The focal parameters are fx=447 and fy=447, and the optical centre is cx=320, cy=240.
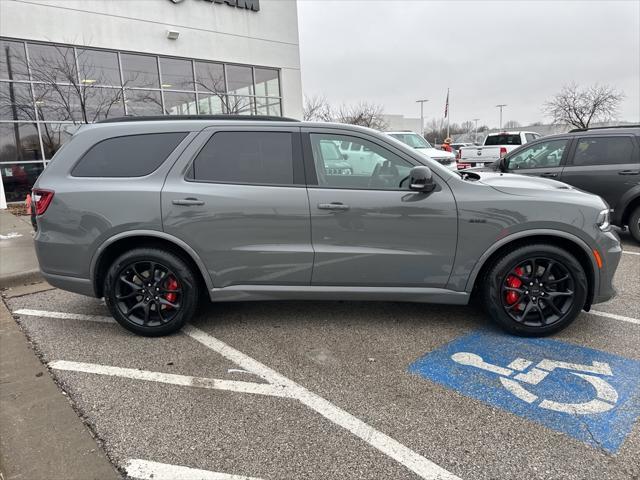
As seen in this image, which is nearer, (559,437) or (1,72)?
(559,437)

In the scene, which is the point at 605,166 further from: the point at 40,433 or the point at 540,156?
the point at 40,433

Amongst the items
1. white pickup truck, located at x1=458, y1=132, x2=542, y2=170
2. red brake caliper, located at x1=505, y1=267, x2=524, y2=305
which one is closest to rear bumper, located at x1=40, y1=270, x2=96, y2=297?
red brake caliper, located at x1=505, y1=267, x2=524, y2=305

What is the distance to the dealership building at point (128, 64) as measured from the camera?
11852 millimetres

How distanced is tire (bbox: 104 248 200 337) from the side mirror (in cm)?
201

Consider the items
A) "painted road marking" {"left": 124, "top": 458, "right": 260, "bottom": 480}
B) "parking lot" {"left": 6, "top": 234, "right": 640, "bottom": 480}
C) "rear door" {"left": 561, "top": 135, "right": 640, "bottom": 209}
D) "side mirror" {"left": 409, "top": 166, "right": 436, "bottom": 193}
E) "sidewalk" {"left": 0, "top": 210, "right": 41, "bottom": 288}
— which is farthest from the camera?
"rear door" {"left": 561, "top": 135, "right": 640, "bottom": 209}

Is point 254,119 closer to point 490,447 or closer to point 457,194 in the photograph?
point 457,194

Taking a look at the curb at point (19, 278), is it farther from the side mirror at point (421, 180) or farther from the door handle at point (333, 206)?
the side mirror at point (421, 180)

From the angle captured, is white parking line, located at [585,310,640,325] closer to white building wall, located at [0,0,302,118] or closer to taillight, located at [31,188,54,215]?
taillight, located at [31,188,54,215]

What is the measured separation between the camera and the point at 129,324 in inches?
152

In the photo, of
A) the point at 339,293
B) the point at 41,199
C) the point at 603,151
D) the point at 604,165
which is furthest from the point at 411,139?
the point at 41,199

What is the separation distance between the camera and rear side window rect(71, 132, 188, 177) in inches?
150

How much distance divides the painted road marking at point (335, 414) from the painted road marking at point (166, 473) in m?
0.67

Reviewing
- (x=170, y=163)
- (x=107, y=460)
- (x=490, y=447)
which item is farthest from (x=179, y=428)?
Answer: (x=170, y=163)

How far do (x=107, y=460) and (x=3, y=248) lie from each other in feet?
20.3
